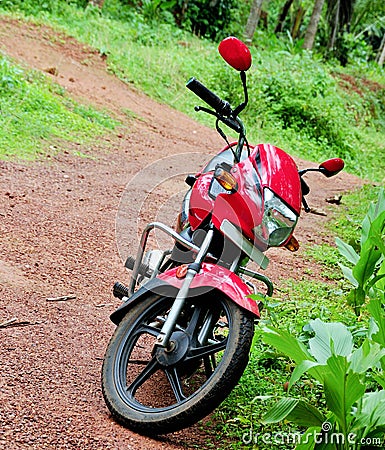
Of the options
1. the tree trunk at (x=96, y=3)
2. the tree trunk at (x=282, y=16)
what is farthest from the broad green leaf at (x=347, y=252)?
the tree trunk at (x=282, y=16)

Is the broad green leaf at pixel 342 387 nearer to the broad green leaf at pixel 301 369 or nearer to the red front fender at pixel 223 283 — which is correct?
the broad green leaf at pixel 301 369

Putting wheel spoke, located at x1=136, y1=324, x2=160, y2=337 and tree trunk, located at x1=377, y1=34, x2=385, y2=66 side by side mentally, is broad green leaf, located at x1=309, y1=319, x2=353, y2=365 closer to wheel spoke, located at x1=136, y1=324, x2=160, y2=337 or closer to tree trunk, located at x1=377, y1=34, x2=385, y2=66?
wheel spoke, located at x1=136, y1=324, x2=160, y2=337

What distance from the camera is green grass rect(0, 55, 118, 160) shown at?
7.93 m

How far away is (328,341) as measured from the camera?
2752mm

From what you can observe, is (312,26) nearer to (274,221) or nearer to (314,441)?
(274,221)

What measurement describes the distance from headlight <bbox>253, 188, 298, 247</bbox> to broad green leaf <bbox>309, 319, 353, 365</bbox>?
0.46 m

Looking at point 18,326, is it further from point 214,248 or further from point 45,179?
point 45,179

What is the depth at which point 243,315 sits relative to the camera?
2928 millimetres

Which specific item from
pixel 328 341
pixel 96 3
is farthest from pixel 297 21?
pixel 328 341

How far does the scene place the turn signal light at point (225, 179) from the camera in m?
3.02

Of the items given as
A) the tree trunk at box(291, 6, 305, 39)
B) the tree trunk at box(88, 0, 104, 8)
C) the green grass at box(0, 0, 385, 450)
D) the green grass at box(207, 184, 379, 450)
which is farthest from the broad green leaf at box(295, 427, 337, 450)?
the tree trunk at box(291, 6, 305, 39)

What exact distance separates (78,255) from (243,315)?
8.42ft

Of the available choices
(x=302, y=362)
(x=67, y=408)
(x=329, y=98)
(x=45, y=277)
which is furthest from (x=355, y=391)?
(x=329, y=98)

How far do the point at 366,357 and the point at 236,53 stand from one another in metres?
1.30
